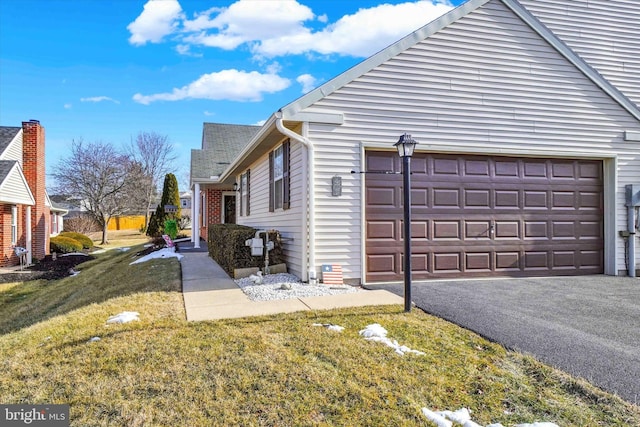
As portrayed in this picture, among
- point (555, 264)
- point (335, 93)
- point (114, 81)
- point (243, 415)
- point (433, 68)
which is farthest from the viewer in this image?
point (114, 81)

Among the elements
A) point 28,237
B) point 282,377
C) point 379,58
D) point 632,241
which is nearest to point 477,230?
point 632,241

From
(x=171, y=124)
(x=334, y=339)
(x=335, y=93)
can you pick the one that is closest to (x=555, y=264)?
(x=335, y=93)

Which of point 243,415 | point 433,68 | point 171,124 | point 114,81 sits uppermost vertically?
point 171,124

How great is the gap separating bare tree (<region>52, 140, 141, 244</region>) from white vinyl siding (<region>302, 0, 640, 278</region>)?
2346 cm

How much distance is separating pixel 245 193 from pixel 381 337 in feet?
30.9

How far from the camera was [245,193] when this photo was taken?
12.6 metres

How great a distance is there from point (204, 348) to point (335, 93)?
4725mm

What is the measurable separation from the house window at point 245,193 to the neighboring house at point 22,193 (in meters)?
7.18

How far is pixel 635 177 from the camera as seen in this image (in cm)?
795

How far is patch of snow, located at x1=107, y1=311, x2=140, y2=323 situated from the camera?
4.57 metres

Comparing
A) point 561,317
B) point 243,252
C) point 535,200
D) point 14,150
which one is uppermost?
point 14,150

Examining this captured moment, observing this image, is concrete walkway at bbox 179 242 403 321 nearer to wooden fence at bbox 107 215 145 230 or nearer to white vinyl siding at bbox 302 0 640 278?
white vinyl siding at bbox 302 0 640 278

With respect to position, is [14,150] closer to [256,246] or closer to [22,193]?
[22,193]

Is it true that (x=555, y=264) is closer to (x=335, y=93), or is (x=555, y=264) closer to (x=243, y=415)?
(x=335, y=93)
